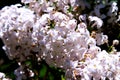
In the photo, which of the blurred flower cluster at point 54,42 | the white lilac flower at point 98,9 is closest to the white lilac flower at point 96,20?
the blurred flower cluster at point 54,42

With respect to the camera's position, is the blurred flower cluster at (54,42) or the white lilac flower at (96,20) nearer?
the blurred flower cluster at (54,42)

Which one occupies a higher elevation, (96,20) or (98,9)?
(98,9)

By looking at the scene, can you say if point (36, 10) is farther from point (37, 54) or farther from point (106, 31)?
point (106, 31)

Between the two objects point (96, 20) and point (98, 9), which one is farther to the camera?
point (98, 9)

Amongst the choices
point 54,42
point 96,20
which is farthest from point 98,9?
point 54,42

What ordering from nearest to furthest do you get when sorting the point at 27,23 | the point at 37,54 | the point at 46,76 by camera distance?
1. the point at 27,23
2. the point at 37,54
3. the point at 46,76

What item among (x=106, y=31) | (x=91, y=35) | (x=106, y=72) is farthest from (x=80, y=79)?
(x=106, y=31)

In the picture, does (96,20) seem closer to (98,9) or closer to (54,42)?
(98,9)

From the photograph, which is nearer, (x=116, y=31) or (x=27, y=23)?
(x=27, y=23)

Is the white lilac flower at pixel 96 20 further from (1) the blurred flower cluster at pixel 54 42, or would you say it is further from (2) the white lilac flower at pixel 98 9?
(2) the white lilac flower at pixel 98 9

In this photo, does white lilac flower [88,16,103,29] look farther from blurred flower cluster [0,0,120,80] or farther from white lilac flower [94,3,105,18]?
white lilac flower [94,3,105,18]

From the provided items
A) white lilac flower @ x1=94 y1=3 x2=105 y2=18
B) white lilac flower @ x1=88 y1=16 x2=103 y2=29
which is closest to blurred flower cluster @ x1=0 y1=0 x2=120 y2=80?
white lilac flower @ x1=88 y1=16 x2=103 y2=29
